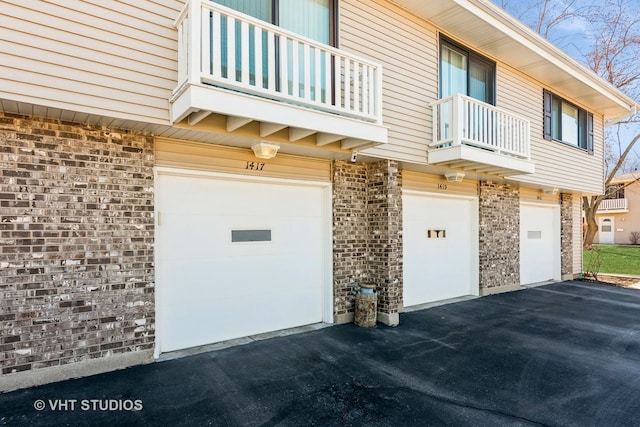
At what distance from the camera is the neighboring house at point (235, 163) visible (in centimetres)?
349

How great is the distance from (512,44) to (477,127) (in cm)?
226

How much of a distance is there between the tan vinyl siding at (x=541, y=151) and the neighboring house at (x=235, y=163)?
17cm

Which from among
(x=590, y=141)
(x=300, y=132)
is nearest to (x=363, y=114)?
(x=300, y=132)

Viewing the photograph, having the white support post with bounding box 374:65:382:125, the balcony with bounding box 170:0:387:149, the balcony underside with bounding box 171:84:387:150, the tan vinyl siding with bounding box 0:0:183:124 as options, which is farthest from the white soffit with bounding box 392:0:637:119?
the tan vinyl siding with bounding box 0:0:183:124

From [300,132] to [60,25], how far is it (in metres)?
2.63

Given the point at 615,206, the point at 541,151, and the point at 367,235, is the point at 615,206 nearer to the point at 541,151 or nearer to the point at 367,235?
the point at 541,151

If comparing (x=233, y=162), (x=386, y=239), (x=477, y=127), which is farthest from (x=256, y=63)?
(x=477, y=127)

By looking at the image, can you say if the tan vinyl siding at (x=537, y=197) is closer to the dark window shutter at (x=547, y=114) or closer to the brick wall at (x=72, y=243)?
the dark window shutter at (x=547, y=114)

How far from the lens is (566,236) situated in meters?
11.0

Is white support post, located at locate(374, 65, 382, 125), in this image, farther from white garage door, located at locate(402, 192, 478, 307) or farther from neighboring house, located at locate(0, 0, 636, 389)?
white garage door, located at locate(402, 192, 478, 307)

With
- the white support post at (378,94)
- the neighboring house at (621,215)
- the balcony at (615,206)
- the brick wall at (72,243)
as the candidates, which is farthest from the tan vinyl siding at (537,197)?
the balcony at (615,206)

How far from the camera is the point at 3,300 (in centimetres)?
338

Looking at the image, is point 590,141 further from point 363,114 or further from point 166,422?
point 166,422

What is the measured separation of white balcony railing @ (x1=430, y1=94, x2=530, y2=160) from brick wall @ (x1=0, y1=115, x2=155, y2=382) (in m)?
4.84
